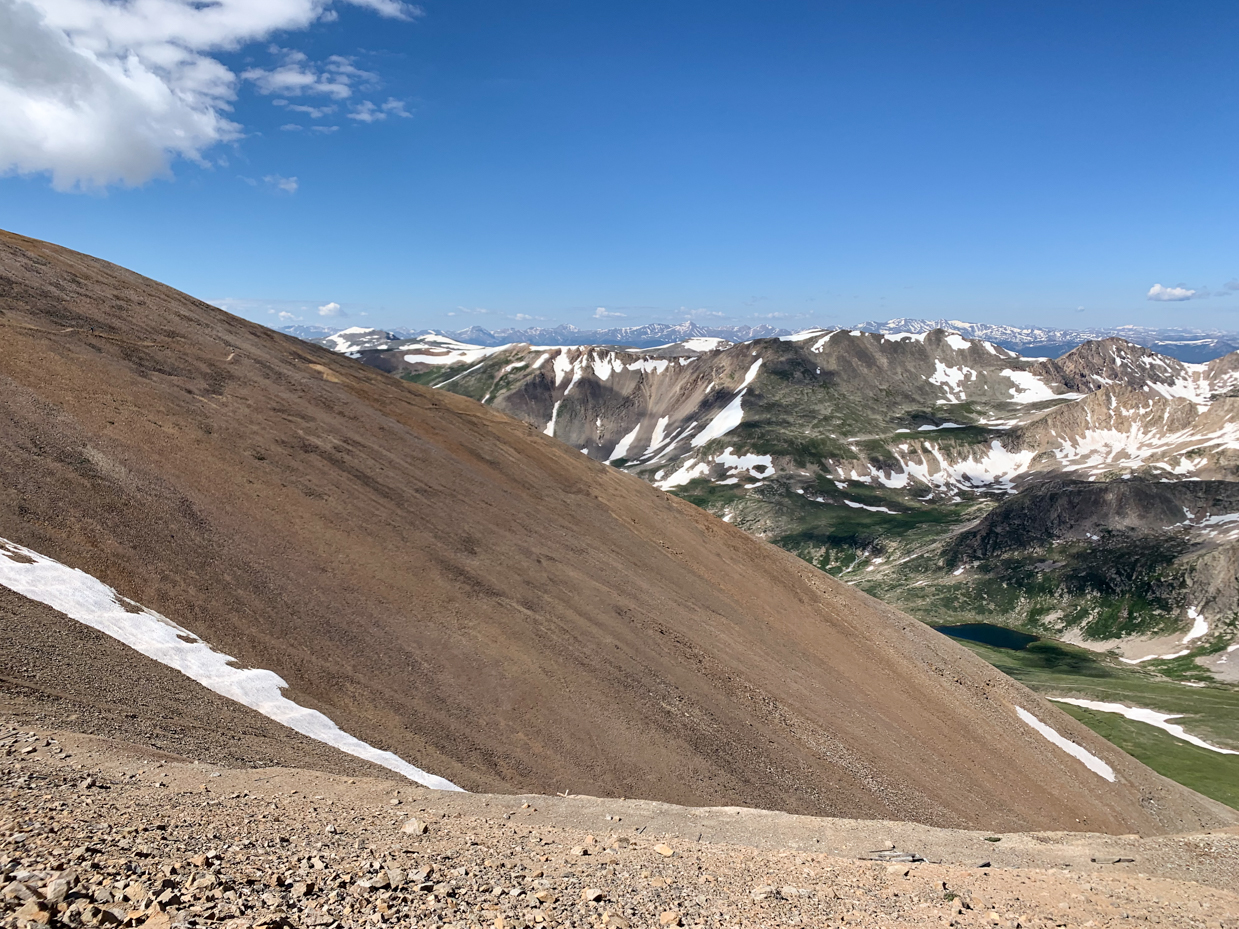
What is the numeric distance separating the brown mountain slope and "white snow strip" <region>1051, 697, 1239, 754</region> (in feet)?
139

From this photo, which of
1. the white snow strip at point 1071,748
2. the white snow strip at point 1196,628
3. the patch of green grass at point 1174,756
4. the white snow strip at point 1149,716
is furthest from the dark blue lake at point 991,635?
the white snow strip at point 1071,748

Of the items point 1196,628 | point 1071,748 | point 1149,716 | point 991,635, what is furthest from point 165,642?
point 1196,628

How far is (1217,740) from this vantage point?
88562 mm

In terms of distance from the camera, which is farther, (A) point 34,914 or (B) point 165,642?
(B) point 165,642

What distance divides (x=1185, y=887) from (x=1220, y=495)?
20360cm

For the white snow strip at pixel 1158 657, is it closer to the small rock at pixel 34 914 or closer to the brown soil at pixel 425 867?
the brown soil at pixel 425 867

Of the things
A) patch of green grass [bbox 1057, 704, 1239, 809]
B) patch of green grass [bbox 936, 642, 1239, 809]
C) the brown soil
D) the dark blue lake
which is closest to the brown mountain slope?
the brown soil

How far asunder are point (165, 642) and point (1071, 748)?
64.5m

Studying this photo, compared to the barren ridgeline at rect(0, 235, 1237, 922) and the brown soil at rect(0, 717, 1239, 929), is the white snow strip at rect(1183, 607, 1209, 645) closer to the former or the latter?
the barren ridgeline at rect(0, 235, 1237, 922)

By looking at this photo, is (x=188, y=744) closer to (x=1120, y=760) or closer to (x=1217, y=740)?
(x=1120, y=760)

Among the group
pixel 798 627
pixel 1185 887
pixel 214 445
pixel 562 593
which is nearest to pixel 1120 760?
pixel 798 627

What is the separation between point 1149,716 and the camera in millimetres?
97938

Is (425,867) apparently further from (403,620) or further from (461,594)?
(461,594)

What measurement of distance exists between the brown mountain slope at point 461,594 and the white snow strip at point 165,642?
88 cm
